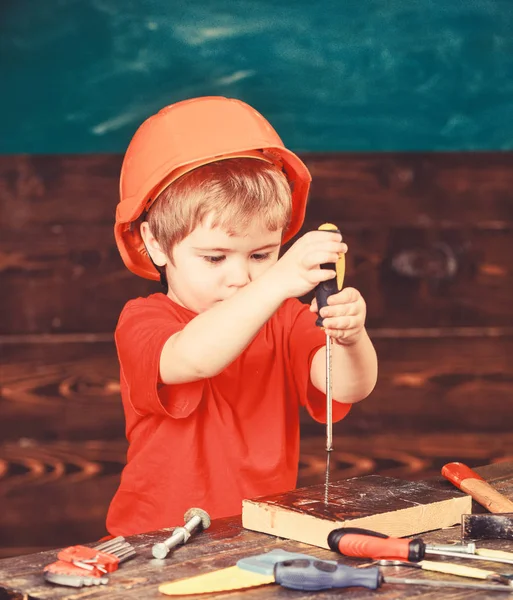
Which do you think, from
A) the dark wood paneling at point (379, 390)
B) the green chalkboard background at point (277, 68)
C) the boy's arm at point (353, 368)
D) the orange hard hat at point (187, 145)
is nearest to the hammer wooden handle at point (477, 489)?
the boy's arm at point (353, 368)

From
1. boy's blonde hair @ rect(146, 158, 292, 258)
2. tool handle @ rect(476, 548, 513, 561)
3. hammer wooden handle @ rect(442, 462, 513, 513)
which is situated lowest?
tool handle @ rect(476, 548, 513, 561)

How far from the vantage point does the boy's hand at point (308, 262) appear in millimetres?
1200

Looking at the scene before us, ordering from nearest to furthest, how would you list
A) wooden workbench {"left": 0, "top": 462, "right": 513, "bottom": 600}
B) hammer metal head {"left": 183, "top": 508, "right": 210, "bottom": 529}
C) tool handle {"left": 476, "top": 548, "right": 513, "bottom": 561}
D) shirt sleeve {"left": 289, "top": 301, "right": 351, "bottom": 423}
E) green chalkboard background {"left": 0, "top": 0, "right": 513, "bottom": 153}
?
wooden workbench {"left": 0, "top": 462, "right": 513, "bottom": 600}, tool handle {"left": 476, "top": 548, "right": 513, "bottom": 561}, hammer metal head {"left": 183, "top": 508, "right": 210, "bottom": 529}, shirt sleeve {"left": 289, "top": 301, "right": 351, "bottom": 423}, green chalkboard background {"left": 0, "top": 0, "right": 513, "bottom": 153}

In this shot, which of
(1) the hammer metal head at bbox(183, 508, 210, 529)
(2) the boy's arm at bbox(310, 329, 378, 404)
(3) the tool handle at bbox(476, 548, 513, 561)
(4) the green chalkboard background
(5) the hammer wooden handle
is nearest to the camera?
(3) the tool handle at bbox(476, 548, 513, 561)

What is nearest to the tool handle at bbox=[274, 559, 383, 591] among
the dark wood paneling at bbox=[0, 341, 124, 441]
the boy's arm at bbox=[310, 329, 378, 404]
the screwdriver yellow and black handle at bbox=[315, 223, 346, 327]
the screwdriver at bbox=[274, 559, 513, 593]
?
the screwdriver at bbox=[274, 559, 513, 593]

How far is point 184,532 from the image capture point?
1146 mm

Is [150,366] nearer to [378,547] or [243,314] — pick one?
[243,314]

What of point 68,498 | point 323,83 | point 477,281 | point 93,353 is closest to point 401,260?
point 477,281

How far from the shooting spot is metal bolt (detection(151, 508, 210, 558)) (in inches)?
43.0

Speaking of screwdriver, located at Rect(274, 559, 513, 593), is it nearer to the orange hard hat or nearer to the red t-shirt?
the red t-shirt

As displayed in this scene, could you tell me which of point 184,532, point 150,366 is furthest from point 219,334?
point 184,532

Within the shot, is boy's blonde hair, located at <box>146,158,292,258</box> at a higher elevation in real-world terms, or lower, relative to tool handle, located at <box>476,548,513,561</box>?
higher

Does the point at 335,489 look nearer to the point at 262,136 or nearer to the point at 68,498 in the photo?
the point at 262,136

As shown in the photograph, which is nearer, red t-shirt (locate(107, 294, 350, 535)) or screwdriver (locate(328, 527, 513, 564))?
screwdriver (locate(328, 527, 513, 564))
